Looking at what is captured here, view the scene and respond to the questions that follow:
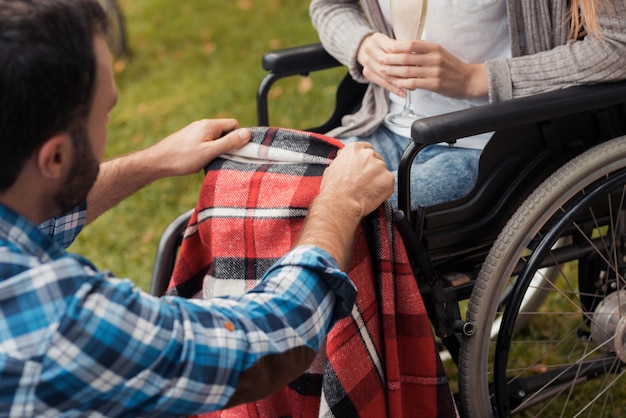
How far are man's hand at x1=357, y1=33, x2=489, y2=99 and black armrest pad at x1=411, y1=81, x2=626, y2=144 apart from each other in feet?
0.64

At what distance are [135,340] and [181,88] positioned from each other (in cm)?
402

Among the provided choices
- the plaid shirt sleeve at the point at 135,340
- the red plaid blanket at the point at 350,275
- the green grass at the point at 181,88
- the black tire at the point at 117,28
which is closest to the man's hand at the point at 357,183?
the red plaid blanket at the point at 350,275

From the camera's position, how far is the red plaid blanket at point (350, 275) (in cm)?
169

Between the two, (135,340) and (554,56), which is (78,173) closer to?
(135,340)

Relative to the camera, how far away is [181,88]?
5129 mm

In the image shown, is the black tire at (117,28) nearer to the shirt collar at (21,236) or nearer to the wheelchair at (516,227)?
the wheelchair at (516,227)

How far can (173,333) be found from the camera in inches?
50.2

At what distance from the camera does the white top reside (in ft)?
6.53

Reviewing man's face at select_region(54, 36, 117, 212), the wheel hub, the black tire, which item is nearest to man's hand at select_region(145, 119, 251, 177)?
man's face at select_region(54, 36, 117, 212)

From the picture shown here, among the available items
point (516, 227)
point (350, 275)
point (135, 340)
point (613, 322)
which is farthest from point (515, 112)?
point (135, 340)

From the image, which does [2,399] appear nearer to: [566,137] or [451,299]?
[451,299]

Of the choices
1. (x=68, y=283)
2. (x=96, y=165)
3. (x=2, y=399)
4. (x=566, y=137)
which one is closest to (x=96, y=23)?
(x=96, y=165)

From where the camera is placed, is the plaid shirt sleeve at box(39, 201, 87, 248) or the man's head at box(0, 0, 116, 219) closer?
the man's head at box(0, 0, 116, 219)

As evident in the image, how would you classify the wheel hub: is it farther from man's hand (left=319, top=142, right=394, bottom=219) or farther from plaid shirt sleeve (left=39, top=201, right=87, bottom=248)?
plaid shirt sleeve (left=39, top=201, right=87, bottom=248)
